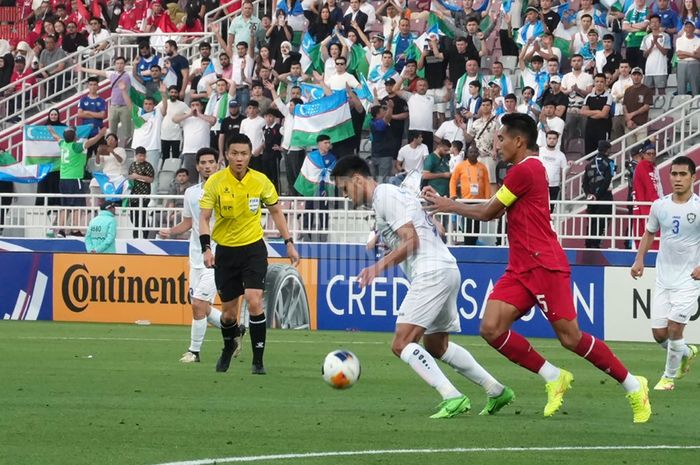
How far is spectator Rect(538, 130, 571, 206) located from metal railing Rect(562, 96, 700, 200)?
0.53ft

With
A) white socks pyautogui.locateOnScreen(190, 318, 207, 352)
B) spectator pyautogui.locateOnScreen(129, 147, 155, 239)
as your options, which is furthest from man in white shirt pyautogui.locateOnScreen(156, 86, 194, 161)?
white socks pyautogui.locateOnScreen(190, 318, 207, 352)

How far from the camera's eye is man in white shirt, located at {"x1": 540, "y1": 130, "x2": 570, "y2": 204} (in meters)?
24.8

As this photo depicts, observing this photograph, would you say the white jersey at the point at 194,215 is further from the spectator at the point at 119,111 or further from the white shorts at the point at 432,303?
the spectator at the point at 119,111

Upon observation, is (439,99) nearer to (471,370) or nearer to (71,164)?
(71,164)

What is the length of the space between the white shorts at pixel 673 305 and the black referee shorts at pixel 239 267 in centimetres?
418

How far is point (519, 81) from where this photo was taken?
91.1 ft

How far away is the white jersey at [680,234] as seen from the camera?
51.2 feet

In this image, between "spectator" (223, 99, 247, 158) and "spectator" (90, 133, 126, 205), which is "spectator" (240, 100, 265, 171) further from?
"spectator" (90, 133, 126, 205)

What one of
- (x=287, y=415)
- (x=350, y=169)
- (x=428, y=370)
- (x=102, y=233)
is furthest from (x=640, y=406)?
(x=102, y=233)

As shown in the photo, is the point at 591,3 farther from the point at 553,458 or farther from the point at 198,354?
the point at 553,458

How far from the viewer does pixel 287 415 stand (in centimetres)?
1175

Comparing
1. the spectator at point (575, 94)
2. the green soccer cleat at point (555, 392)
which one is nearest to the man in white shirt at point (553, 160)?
the spectator at point (575, 94)

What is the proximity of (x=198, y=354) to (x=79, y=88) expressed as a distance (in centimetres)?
1798

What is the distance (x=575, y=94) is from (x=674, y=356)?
1156 centimetres
